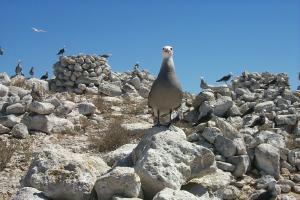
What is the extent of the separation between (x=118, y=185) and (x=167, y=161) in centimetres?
97

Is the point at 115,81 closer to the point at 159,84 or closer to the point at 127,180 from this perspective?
the point at 159,84

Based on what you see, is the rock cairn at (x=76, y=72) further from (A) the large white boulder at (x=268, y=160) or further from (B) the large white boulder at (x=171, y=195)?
(B) the large white boulder at (x=171, y=195)

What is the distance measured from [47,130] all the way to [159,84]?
232 inches

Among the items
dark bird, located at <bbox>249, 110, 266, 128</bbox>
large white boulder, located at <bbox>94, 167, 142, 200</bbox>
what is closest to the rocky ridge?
large white boulder, located at <bbox>94, 167, 142, 200</bbox>

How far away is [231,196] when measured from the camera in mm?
10047

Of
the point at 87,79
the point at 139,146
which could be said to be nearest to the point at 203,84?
the point at 87,79

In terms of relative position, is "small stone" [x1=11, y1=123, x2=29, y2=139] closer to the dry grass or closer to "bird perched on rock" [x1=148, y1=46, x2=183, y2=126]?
the dry grass

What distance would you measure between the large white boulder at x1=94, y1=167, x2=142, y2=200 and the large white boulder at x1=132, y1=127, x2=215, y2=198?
1.18 feet

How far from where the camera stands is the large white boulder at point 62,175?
6711mm

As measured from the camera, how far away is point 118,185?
Result: 6570 mm

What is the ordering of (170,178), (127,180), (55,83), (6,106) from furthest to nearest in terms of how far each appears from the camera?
1. (55,83)
2. (6,106)
3. (170,178)
4. (127,180)

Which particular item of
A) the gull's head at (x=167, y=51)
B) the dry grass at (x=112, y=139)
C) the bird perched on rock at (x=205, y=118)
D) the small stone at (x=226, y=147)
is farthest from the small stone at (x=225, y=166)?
the bird perched on rock at (x=205, y=118)

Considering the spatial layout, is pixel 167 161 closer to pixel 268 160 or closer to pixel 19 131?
pixel 268 160

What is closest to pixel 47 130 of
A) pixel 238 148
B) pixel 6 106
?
pixel 6 106
